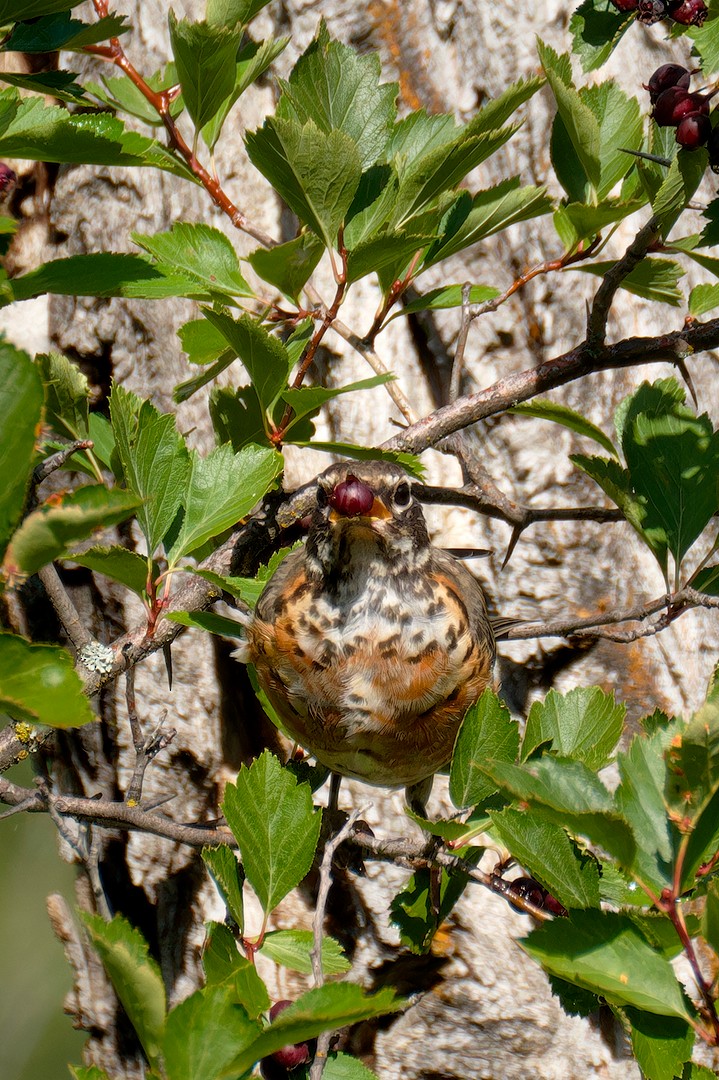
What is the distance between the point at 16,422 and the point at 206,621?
3.50 feet

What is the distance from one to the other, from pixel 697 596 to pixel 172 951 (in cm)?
180

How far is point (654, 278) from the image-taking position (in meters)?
1.94

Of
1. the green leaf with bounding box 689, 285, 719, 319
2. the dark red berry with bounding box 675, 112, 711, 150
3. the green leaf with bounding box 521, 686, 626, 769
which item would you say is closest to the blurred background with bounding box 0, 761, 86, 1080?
the green leaf with bounding box 521, 686, 626, 769

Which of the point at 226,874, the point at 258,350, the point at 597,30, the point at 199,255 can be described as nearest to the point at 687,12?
the point at 597,30

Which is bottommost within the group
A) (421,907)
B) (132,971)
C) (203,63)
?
(421,907)

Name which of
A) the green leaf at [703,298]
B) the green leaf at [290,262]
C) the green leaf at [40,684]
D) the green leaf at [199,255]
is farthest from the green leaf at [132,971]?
the green leaf at [703,298]

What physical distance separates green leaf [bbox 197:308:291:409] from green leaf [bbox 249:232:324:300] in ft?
0.32

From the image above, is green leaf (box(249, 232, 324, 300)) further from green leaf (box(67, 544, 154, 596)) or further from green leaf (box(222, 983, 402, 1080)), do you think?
green leaf (box(222, 983, 402, 1080))

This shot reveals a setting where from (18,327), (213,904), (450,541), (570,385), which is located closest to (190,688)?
(213,904)

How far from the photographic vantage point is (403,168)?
1.90 m

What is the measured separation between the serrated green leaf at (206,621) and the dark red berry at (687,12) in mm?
1237

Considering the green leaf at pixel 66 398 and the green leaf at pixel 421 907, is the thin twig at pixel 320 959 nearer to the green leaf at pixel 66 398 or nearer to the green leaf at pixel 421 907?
the green leaf at pixel 421 907

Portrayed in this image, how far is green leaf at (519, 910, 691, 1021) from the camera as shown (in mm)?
1063

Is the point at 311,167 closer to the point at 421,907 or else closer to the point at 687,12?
the point at 687,12
